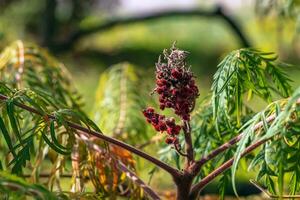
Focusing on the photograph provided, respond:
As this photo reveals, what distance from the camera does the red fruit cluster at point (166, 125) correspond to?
833 mm

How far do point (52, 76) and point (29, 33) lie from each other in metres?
4.99

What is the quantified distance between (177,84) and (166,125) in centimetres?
5

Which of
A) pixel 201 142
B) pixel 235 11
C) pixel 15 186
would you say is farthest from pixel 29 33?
pixel 15 186

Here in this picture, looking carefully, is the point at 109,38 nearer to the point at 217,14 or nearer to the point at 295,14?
the point at 217,14

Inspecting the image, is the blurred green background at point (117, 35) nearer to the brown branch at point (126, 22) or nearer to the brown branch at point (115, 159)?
the brown branch at point (126, 22)

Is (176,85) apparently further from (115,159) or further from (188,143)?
(115,159)

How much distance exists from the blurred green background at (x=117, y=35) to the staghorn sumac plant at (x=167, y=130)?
3852mm

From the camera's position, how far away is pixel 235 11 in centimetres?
773

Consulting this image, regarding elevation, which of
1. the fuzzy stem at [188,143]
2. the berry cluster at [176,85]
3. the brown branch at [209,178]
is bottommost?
the brown branch at [209,178]

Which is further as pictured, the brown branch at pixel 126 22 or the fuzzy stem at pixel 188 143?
the brown branch at pixel 126 22

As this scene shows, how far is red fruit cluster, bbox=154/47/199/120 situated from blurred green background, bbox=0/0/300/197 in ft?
14.4

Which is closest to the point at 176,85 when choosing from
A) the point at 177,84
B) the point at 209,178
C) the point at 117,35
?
the point at 177,84

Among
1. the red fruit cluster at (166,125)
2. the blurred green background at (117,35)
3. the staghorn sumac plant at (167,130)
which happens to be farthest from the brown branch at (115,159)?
the blurred green background at (117,35)

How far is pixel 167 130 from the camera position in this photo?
0.83 meters
